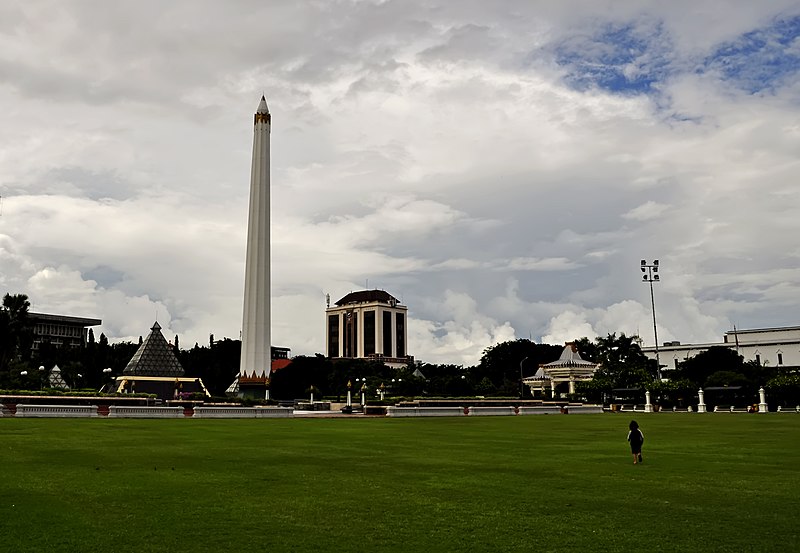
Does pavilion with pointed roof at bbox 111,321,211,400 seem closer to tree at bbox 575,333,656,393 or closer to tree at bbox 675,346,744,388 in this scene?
tree at bbox 575,333,656,393

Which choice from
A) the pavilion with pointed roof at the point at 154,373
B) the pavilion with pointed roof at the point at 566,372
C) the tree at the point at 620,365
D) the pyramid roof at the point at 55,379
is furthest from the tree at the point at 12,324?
the pavilion with pointed roof at the point at 566,372

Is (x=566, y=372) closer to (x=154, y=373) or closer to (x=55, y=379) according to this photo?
(x=154, y=373)

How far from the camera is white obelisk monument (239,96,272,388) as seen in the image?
84.9 meters

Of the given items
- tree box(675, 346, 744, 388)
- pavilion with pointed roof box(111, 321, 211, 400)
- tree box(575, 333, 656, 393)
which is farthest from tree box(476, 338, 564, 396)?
pavilion with pointed roof box(111, 321, 211, 400)

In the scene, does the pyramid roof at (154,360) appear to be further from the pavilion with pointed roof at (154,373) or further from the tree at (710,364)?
the tree at (710,364)

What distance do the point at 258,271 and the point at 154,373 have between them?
68.1ft

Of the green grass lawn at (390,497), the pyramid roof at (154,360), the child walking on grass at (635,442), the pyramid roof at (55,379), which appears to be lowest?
the green grass lawn at (390,497)

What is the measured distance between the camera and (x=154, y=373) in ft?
308

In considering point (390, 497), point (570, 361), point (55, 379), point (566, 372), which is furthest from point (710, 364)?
point (390, 497)

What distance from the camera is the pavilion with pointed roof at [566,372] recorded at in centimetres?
14175

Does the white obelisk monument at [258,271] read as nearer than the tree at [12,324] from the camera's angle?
Yes

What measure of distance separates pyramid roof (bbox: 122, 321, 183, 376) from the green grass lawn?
67.5 meters

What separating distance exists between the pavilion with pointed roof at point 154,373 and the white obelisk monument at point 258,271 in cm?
1069

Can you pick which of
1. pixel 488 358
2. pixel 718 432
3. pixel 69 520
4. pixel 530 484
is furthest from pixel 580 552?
pixel 488 358
